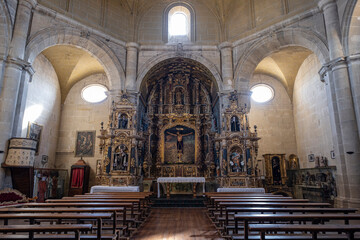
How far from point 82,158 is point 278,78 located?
1444 centimetres

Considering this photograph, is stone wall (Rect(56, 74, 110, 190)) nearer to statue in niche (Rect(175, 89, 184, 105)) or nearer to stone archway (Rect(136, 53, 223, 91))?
stone archway (Rect(136, 53, 223, 91))

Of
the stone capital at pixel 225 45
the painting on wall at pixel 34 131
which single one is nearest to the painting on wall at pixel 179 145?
the stone capital at pixel 225 45

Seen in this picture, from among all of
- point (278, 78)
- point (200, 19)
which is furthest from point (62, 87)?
point (278, 78)

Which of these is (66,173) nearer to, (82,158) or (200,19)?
(82,158)

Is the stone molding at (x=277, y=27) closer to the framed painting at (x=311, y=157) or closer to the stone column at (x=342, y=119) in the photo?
the stone column at (x=342, y=119)

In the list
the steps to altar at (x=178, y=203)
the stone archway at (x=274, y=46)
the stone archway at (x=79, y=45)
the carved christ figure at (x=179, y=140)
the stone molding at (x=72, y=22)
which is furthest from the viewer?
the carved christ figure at (x=179, y=140)

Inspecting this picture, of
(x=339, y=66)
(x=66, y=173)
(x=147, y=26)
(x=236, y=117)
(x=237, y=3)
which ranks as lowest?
(x=66, y=173)

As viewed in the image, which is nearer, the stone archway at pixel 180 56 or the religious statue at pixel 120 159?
the religious statue at pixel 120 159

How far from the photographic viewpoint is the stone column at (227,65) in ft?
46.7

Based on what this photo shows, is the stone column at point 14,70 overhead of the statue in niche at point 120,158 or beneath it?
overhead

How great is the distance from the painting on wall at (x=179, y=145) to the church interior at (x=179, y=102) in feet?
0.24

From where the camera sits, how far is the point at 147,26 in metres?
15.8

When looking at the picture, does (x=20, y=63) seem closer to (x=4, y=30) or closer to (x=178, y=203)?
(x=4, y=30)

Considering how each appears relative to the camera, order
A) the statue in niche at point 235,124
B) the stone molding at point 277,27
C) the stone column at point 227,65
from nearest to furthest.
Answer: the stone molding at point 277,27, the statue in niche at point 235,124, the stone column at point 227,65
